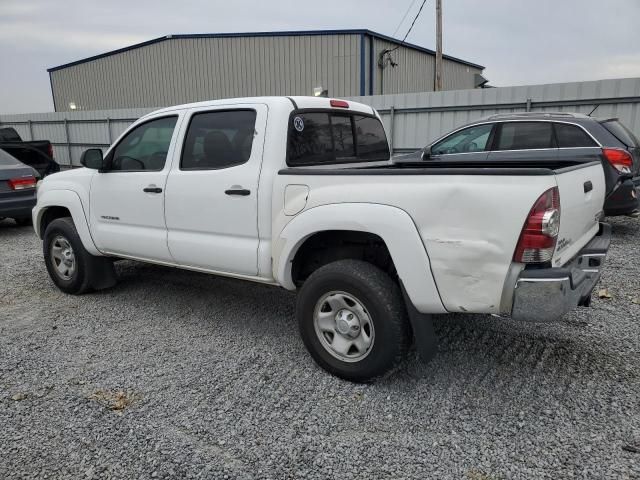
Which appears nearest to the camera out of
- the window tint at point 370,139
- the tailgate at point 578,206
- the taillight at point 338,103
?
the tailgate at point 578,206

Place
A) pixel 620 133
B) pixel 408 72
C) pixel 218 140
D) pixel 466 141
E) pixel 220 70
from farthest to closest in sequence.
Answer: pixel 408 72
pixel 220 70
pixel 466 141
pixel 620 133
pixel 218 140

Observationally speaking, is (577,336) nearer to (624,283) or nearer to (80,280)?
(624,283)

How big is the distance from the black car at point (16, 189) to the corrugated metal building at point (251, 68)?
14114 millimetres

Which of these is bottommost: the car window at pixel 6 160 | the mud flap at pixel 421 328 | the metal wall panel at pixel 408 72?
the mud flap at pixel 421 328

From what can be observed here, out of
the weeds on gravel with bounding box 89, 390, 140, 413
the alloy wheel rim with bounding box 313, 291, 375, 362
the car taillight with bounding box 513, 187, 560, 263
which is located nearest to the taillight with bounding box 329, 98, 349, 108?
the alloy wheel rim with bounding box 313, 291, 375, 362

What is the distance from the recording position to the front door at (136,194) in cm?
405

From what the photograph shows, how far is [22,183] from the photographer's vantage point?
820 centimetres

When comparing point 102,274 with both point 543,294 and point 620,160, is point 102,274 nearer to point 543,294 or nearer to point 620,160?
point 543,294

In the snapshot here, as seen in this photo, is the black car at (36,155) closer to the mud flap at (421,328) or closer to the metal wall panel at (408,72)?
the mud flap at (421,328)

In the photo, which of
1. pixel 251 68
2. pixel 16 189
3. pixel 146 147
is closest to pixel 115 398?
pixel 146 147

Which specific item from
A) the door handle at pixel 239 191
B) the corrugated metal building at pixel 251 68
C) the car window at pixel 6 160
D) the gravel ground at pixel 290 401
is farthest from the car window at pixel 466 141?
the corrugated metal building at pixel 251 68

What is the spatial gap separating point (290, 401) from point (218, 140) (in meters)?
2.00

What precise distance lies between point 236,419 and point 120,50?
26.9 meters

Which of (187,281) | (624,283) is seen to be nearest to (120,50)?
(187,281)
